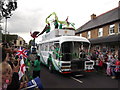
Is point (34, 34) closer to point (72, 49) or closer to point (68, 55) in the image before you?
point (72, 49)

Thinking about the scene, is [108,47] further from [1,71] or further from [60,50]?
[1,71]

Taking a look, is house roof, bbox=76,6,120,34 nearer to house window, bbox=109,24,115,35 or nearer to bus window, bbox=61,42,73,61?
house window, bbox=109,24,115,35

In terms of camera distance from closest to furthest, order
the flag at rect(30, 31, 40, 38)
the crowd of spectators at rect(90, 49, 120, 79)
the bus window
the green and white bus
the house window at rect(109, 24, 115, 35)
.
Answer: the green and white bus
the crowd of spectators at rect(90, 49, 120, 79)
the bus window
the house window at rect(109, 24, 115, 35)
the flag at rect(30, 31, 40, 38)

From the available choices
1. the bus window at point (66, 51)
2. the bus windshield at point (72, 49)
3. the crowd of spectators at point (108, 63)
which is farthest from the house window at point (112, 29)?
the bus window at point (66, 51)

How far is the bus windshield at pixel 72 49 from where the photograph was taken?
11.0 meters

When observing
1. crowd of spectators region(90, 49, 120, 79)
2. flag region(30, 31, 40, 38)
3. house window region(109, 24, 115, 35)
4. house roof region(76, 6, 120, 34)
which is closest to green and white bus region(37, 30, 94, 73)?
crowd of spectators region(90, 49, 120, 79)

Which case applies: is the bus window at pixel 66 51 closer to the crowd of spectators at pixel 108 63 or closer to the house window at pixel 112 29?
the crowd of spectators at pixel 108 63

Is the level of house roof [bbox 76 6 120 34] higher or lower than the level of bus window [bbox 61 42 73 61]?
higher

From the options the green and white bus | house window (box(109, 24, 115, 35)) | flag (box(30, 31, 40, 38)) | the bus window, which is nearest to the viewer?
the green and white bus

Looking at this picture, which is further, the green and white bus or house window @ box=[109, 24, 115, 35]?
house window @ box=[109, 24, 115, 35]

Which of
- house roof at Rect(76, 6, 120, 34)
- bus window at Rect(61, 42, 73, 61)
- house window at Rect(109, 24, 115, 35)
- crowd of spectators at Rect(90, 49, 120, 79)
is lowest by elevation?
crowd of spectators at Rect(90, 49, 120, 79)

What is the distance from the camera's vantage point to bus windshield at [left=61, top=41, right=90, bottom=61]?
434 inches

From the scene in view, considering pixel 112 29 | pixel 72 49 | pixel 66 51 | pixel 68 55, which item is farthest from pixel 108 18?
pixel 68 55

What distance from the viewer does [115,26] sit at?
68.2 feet
